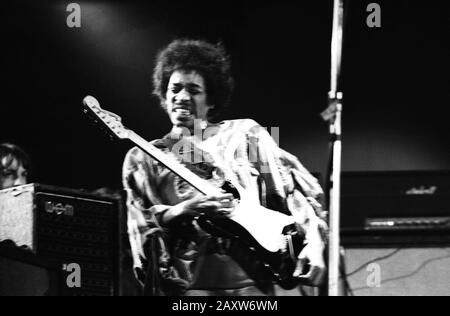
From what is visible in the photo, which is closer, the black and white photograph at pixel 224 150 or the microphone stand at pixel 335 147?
the microphone stand at pixel 335 147

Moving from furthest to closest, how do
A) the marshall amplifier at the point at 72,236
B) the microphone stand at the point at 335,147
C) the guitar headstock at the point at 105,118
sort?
the guitar headstock at the point at 105,118 → the marshall amplifier at the point at 72,236 → the microphone stand at the point at 335,147

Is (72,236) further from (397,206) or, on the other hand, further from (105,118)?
(397,206)

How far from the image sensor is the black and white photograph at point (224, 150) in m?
3.08

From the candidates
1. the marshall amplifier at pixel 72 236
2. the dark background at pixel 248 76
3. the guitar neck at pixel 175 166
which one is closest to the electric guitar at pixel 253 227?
the guitar neck at pixel 175 166

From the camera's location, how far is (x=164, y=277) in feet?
10.3

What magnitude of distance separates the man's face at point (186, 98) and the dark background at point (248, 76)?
51 mm

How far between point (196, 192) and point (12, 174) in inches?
25.4

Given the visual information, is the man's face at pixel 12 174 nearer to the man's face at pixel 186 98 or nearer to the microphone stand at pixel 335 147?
the man's face at pixel 186 98

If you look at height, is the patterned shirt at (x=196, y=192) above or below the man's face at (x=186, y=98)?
below

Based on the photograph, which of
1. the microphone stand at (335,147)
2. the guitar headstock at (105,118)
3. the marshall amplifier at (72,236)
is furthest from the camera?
the guitar headstock at (105,118)

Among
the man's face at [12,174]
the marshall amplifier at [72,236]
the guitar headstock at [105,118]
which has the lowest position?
the marshall amplifier at [72,236]

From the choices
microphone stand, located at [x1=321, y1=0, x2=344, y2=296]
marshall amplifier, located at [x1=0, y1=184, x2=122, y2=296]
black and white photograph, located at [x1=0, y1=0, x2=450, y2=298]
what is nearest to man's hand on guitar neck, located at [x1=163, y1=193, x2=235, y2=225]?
black and white photograph, located at [x1=0, y1=0, x2=450, y2=298]

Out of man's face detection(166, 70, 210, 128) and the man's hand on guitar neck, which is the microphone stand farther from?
man's face detection(166, 70, 210, 128)

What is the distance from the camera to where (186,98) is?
327 cm
